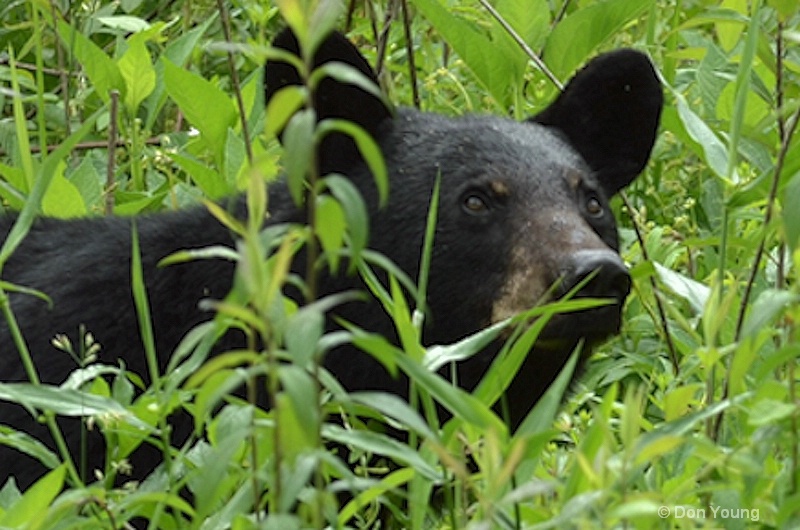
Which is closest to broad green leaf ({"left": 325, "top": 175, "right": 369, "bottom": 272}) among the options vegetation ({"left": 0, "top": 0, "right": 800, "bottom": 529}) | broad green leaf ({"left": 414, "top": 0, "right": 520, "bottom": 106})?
vegetation ({"left": 0, "top": 0, "right": 800, "bottom": 529})

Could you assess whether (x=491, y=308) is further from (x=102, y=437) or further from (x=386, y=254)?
(x=102, y=437)

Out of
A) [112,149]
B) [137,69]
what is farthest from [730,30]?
[112,149]

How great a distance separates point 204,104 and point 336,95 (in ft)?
1.70

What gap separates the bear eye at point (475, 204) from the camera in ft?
13.1

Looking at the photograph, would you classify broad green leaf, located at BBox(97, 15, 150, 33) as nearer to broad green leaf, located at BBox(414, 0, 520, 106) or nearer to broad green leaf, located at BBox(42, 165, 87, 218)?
broad green leaf, located at BBox(42, 165, 87, 218)

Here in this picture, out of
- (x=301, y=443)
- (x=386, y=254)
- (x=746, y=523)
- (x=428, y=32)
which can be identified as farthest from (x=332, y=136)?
(x=428, y=32)

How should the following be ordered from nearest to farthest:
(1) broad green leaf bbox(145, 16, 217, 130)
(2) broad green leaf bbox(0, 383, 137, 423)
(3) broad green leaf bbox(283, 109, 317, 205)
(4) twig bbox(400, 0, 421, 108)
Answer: (3) broad green leaf bbox(283, 109, 317, 205)
(2) broad green leaf bbox(0, 383, 137, 423)
(1) broad green leaf bbox(145, 16, 217, 130)
(4) twig bbox(400, 0, 421, 108)

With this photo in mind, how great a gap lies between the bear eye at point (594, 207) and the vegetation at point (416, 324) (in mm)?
174

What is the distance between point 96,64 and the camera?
4.79m

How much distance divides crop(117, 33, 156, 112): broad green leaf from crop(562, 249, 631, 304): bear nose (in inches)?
66.9

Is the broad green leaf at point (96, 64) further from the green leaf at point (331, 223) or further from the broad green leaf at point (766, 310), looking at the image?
the green leaf at point (331, 223)

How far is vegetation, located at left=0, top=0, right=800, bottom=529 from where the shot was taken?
222 cm

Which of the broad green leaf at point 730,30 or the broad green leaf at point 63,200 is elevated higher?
the broad green leaf at point 730,30

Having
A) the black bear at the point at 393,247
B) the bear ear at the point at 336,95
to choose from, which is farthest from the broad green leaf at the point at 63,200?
the bear ear at the point at 336,95
